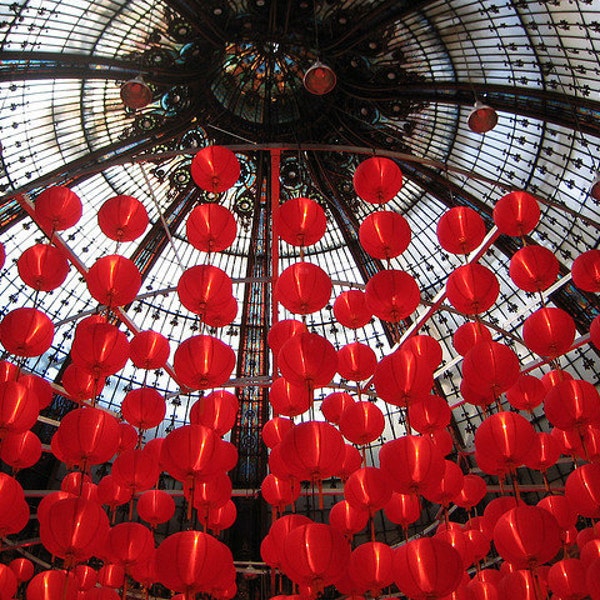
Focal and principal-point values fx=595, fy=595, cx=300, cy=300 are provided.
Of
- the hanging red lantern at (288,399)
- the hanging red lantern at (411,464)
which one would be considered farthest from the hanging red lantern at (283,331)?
the hanging red lantern at (411,464)

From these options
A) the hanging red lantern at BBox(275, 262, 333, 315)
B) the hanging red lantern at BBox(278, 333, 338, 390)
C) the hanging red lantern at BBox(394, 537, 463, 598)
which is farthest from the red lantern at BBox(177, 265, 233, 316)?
the hanging red lantern at BBox(394, 537, 463, 598)

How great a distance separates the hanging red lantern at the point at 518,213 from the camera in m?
9.78

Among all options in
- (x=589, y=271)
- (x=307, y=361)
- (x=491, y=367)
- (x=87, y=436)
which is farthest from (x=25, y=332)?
(x=589, y=271)

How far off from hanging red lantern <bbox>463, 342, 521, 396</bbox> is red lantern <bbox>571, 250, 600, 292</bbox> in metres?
2.14

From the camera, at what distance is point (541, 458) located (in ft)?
32.0

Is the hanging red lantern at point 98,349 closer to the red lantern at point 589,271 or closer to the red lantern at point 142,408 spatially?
the red lantern at point 142,408

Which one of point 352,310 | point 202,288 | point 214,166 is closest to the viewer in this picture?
point 202,288

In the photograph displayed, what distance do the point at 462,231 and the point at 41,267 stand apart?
6.67m

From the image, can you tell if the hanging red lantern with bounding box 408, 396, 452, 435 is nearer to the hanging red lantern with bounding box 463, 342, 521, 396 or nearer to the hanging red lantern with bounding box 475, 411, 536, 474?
the hanging red lantern with bounding box 463, 342, 521, 396

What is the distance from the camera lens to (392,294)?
8.98 meters

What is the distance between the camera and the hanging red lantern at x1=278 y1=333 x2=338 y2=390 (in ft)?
26.6

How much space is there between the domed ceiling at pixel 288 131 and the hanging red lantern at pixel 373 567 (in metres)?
5.26

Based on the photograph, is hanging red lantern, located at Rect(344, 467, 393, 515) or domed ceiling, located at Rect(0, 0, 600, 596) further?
domed ceiling, located at Rect(0, 0, 600, 596)

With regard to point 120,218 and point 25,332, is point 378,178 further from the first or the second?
point 25,332
